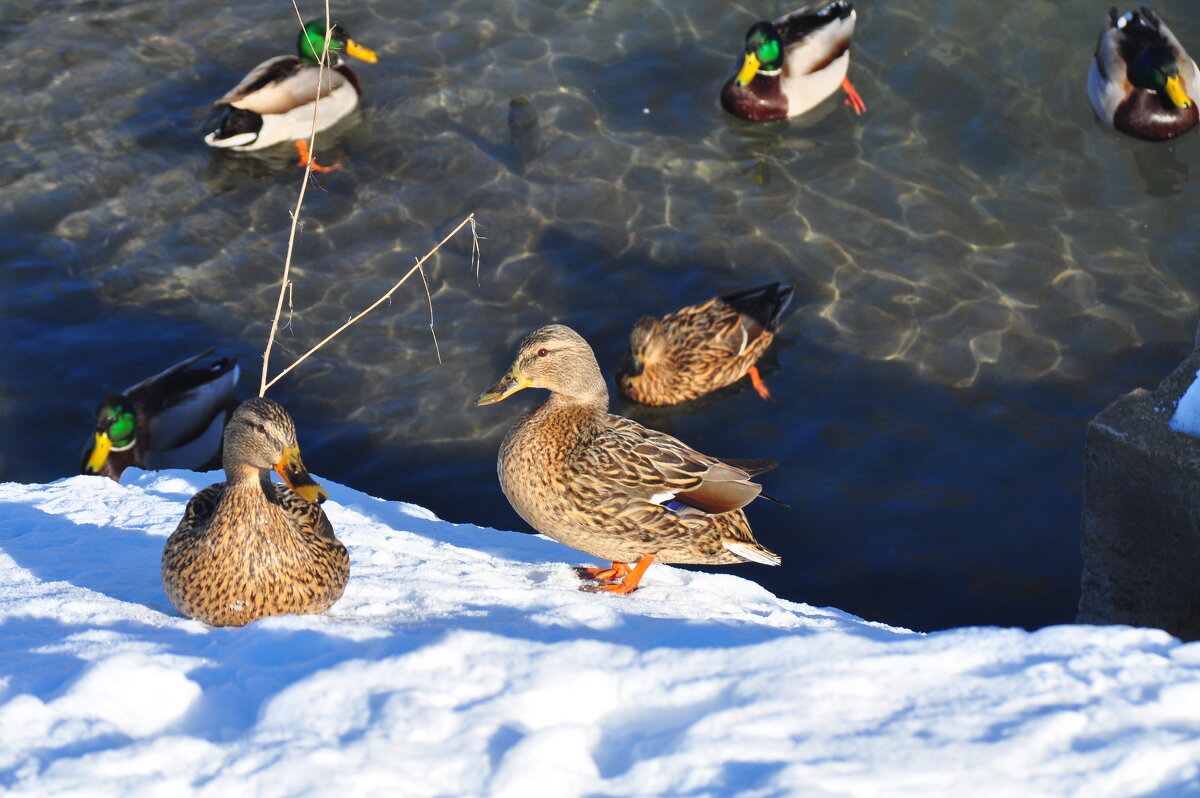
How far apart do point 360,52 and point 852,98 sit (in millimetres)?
3840

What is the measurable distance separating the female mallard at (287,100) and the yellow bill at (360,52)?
0.01m

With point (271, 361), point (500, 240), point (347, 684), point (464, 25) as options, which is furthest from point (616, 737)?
point (464, 25)

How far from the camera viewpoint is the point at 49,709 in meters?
3.04

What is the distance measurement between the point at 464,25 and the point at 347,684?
26.8ft

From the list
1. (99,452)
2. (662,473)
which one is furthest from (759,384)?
(99,452)

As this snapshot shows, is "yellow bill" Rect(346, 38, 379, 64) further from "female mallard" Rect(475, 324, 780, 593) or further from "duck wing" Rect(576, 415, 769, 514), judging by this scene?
"duck wing" Rect(576, 415, 769, 514)

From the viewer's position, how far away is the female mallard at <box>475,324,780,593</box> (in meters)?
5.07

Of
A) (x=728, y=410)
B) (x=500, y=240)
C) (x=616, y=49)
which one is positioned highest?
(x=616, y=49)

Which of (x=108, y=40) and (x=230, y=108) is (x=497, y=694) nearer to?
(x=230, y=108)

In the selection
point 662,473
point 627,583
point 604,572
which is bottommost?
point 604,572

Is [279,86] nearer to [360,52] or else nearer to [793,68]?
[360,52]

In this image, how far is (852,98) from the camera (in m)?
9.66

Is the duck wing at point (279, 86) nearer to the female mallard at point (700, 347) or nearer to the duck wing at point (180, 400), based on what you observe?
the duck wing at point (180, 400)

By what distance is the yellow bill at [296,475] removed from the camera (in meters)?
3.94
